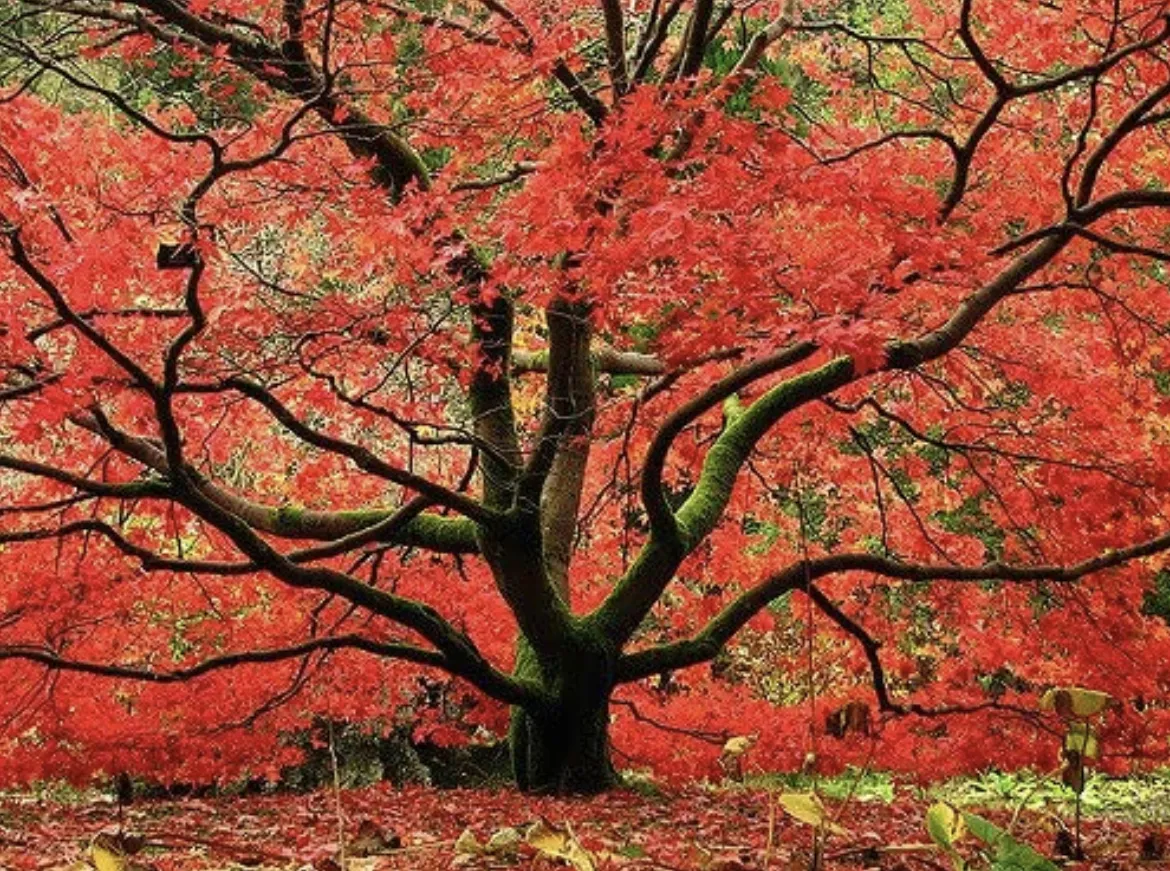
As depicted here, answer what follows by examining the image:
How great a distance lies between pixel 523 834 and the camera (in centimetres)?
398

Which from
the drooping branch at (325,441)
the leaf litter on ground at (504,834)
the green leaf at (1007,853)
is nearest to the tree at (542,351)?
the drooping branch at (325,441)

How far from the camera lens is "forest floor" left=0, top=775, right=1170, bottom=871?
8.19 ft

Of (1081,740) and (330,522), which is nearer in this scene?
(1081,740)

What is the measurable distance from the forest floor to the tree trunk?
29cm

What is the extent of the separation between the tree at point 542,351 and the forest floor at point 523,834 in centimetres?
73

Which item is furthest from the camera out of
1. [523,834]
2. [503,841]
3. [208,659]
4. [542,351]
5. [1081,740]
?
[542,351]

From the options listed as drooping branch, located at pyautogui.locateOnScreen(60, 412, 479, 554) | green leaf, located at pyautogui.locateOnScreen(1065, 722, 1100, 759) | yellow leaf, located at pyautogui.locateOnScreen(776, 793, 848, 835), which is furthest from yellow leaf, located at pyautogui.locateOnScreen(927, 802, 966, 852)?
drooping branch, located at pyautogui.locateOnScreen(60, 412, 479, 554)

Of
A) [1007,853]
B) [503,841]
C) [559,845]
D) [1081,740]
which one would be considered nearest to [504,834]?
[503,841]

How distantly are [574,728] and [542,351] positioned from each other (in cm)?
305

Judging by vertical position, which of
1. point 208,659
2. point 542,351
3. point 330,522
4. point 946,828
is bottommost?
point 946,828

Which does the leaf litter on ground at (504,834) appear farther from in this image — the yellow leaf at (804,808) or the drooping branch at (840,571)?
the drooping branch at (840,571)

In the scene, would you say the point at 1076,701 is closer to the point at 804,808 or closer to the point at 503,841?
the point at 804,808

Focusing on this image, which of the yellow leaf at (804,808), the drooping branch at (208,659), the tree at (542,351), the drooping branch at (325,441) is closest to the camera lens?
the yellow leaf at (804,808)

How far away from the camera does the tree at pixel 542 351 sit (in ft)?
20.3
